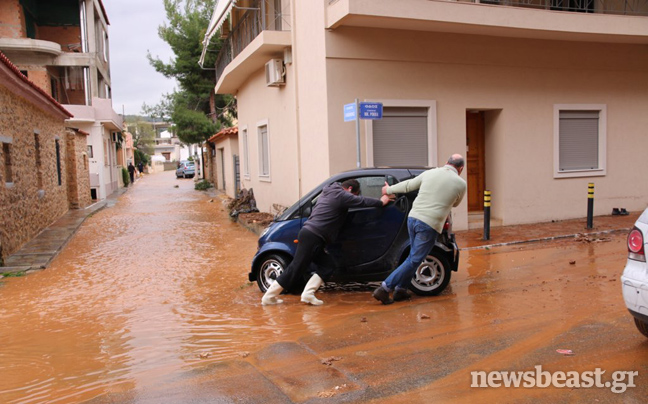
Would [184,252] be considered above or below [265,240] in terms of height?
below

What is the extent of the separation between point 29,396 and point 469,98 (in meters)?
10.3

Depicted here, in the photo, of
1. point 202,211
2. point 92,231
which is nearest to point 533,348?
point 92,231

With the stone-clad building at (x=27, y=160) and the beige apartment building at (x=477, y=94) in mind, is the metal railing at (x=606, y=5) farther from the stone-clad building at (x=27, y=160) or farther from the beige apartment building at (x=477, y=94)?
the stone-clad building at (x=27, y=160)

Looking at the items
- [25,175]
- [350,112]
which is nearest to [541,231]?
[350,112]

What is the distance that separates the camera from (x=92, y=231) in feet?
52.6

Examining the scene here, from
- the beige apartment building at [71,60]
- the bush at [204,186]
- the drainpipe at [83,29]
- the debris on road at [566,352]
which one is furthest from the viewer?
the bush at [204,186]

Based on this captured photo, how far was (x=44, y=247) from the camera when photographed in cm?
1218

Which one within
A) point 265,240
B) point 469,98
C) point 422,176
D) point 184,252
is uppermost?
point 469,98

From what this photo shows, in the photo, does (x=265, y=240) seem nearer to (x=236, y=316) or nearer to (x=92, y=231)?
(x=236, y=316)

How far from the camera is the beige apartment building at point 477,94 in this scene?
11070 mm

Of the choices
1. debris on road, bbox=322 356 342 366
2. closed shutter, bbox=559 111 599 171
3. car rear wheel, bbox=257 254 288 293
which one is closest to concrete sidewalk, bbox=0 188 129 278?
car rear wheel, bbox=257 254 288 293

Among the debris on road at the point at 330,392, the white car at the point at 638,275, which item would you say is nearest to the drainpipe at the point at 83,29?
the debris on road at the point at 330,392

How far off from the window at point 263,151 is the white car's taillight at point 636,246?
1244 cm

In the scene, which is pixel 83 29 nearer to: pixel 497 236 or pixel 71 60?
pixel 71 60
